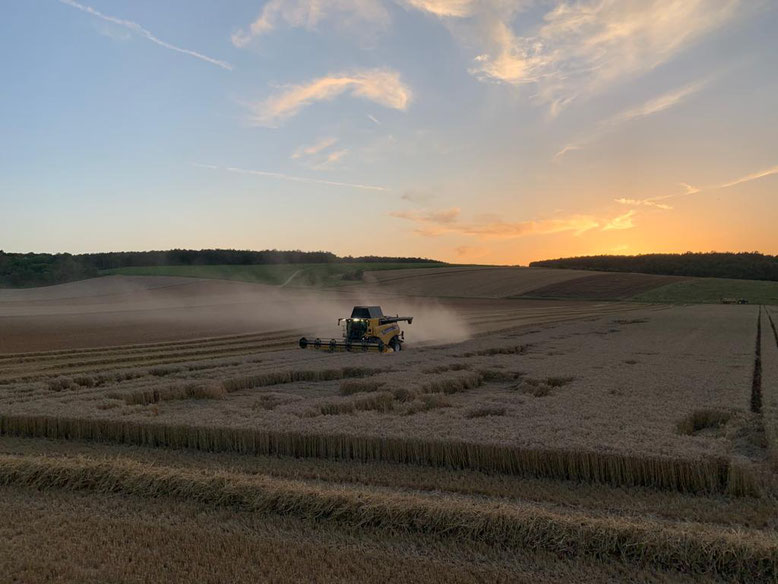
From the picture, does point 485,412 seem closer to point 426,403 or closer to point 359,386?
point 426,403

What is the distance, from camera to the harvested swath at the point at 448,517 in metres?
7.07

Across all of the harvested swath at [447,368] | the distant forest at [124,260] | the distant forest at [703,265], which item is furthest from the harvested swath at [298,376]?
the distant forest at [703,265]

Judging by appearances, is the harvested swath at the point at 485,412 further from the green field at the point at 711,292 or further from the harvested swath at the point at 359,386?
the green field at the point at 711,292

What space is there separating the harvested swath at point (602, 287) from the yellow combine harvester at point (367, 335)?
50639mm

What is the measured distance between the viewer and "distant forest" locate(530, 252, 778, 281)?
114m

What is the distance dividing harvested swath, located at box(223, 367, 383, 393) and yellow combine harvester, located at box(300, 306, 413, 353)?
634 cm

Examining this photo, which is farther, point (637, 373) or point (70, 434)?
point (637, 373)

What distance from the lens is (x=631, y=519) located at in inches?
321

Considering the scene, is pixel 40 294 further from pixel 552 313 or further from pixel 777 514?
pixel 777 514

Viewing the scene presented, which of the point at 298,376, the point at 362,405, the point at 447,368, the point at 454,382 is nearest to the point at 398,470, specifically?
the point at 362,405

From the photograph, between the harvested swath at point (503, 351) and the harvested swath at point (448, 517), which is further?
the harvested swath at point (503, 351)

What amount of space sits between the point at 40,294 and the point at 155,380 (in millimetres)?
74727

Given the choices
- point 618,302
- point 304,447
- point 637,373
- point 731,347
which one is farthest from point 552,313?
point 304,447

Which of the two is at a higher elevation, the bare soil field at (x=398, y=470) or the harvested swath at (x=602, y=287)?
the harvested swath at (x=602, y=287)
